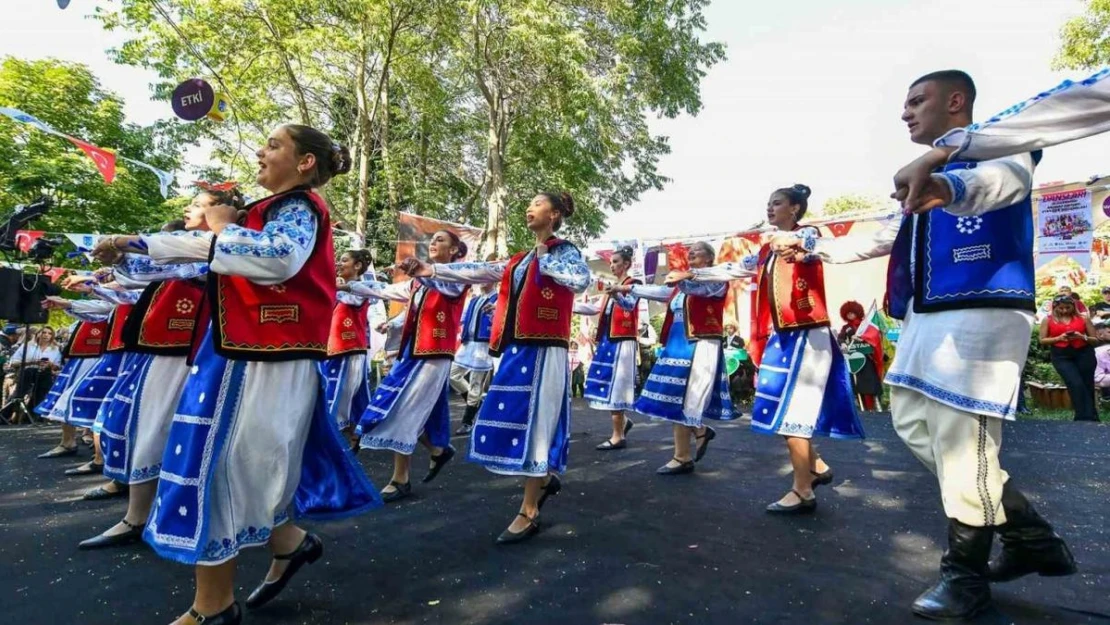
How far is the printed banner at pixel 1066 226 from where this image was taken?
7.77 meters

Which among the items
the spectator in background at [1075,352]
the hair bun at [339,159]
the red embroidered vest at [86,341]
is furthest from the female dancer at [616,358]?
the spectator in background at [1075,352]

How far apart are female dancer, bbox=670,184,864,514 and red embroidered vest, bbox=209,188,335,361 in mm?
2322

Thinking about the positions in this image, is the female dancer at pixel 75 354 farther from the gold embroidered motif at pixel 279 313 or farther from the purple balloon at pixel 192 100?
the gold embroidered motif at pixel 279 313

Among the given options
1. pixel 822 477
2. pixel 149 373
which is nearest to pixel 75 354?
pixel 149 373

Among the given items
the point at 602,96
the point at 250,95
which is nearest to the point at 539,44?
the point at 602,96

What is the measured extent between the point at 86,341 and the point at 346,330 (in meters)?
2.71

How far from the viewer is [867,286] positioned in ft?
35.2

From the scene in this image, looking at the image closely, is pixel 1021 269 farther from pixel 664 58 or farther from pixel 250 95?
pixel 250 95

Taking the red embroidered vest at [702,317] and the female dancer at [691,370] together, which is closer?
the female dancer at [691,370]

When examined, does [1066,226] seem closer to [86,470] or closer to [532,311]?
[532,311]

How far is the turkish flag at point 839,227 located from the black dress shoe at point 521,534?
7.42 meters

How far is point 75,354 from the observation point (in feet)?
20.6

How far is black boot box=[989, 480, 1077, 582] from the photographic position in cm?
233

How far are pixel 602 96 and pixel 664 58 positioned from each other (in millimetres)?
2238
